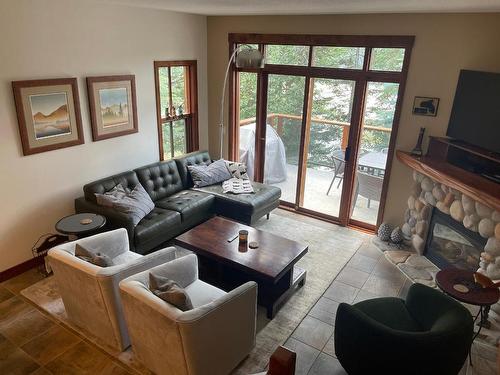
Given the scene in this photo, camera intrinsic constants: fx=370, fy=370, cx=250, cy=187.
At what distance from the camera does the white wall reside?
3529 millimetres

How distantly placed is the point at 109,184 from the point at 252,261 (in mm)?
2056

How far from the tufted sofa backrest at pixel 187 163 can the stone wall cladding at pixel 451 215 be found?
294 cm

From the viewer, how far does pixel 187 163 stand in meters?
5.37

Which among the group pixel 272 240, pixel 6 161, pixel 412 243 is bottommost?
pixel 412 243

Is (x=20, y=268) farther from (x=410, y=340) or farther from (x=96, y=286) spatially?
(x=410, y=340)

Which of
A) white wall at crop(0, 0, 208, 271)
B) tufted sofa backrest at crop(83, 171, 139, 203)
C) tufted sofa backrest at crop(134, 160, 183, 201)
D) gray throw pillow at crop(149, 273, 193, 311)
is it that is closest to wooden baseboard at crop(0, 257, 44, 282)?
white wall at crop(0, 0, 208, 271)

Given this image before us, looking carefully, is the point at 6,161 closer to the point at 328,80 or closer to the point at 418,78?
the point at 328,80

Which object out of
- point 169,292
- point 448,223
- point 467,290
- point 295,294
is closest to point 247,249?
point 295,294

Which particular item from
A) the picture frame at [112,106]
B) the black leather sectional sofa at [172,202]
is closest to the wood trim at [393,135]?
the black leather sectional sofa at [172,202]

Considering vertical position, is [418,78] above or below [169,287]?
above

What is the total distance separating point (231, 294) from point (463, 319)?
1.47 metres

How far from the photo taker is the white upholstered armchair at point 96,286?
2.67 metres

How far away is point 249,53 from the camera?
149 inches

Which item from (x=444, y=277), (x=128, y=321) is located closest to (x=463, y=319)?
(x=444, y=277)
